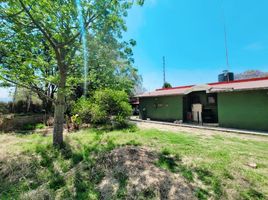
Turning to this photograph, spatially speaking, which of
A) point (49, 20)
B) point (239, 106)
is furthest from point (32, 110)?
point (239, 106)

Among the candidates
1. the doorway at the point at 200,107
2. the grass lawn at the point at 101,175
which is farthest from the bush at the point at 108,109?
the doorway at the point at 200,107

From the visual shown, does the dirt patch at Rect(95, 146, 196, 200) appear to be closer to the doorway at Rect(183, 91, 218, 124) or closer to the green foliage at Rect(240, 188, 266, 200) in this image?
the green foliage at Rect(240, 188, 266, 200)

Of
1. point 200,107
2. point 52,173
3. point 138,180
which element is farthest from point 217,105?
point 52,173

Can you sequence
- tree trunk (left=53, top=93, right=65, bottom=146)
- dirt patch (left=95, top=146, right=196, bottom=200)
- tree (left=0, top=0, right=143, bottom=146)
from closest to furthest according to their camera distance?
dirt patch (left=95, top=146, right=196, bottom=200) < tree (left=0, top=0, right=143, bottom=146) < tree trunk (left=53, top=93, right=65, bottom=146)

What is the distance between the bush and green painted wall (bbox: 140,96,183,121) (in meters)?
5.32

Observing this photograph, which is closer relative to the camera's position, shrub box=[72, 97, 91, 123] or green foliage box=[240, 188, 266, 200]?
green foliage box=[240, 188, 266, 200]

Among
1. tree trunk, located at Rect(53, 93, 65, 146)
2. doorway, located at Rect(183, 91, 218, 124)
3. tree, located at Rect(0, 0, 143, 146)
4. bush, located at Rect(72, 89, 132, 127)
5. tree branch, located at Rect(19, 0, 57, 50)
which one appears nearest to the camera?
tree branch, located at Rect(19, 0, 57, 50)

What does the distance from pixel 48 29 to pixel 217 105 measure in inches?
446

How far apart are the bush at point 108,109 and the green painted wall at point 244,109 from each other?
6318 mm

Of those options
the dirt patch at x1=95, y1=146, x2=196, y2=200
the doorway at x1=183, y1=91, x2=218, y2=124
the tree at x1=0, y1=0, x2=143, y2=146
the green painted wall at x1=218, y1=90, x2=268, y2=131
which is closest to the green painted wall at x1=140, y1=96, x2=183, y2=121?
the doorway at x1=183, y1=91, x2=218, y2=124

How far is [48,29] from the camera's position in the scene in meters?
5.18

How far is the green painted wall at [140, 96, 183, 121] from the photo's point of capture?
14078mm

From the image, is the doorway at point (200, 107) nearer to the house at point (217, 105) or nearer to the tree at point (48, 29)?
the house at point (217, 105)

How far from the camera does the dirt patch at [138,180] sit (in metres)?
3.36
